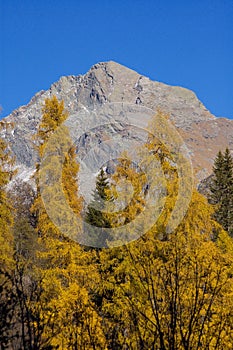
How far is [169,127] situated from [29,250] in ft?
42.1

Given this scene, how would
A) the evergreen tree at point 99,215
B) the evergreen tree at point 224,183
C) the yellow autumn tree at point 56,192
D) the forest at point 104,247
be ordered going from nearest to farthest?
the forest at point 104,247 → the yellow autumn tree at point 56,192 → the evergreen tree at point 99,215 → the evergreen tree at point 224,183

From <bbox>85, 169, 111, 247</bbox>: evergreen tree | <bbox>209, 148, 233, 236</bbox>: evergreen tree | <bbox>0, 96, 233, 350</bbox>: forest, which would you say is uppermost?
<bbox>209, 148, 233, 236</bbox>: evergreen tree

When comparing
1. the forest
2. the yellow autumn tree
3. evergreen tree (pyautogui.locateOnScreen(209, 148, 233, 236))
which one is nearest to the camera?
the forest

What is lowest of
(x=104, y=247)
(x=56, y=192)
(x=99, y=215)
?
(x=104, y=247)

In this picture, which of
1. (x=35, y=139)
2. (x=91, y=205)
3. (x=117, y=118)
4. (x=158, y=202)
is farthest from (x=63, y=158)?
(x=91, y=205)

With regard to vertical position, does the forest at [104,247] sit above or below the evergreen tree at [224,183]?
below

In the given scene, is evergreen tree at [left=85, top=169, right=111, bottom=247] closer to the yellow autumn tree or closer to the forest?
the forest

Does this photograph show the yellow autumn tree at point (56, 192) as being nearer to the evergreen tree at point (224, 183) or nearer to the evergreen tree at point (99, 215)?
the evergreen tree at point (99, 215)

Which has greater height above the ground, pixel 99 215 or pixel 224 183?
pixel 224 183

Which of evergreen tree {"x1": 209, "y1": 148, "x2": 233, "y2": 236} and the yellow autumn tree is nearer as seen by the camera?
the yellow autumn tree

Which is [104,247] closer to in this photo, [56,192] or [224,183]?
[56,192]

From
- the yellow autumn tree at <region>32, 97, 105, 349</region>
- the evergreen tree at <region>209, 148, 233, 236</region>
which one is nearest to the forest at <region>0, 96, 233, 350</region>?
the yellow autumn tree at <region>32, 97, 105, 349</region>

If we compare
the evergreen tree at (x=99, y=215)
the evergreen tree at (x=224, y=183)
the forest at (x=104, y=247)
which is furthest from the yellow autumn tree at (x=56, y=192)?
the evergreen tree at (x=224, y=183)

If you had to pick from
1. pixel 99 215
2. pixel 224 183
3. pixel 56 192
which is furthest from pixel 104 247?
pixel 224 183
